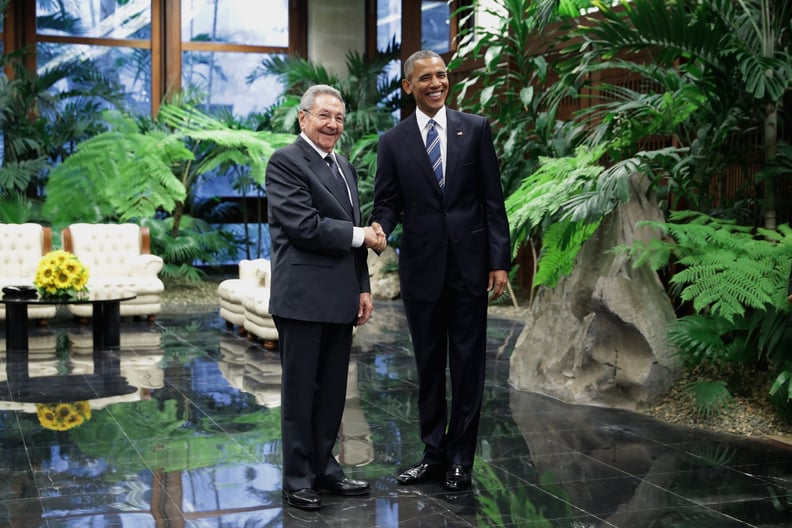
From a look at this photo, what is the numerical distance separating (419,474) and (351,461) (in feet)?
1.82

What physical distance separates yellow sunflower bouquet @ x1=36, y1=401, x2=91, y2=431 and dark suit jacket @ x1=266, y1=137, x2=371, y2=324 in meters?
2.22

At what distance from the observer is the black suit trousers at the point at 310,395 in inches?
168

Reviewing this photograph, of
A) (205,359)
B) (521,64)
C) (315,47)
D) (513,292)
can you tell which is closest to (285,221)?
(205,359)

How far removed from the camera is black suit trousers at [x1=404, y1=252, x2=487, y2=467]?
15.0 ft

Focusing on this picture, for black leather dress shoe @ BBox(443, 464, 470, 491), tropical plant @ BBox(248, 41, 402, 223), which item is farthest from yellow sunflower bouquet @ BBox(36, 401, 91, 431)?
tropical plant @ BBox(248, 41, 402, 223)

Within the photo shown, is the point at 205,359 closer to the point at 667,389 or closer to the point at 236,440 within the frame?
the point at 236,440

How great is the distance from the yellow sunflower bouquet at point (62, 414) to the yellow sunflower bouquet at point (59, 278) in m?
2.66

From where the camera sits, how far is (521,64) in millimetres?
9000

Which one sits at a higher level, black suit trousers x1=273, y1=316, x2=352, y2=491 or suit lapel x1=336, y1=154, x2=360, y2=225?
suit lapel x1=336, y1=154, x2=360, y2=225

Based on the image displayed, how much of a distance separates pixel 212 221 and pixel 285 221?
38.2 ft

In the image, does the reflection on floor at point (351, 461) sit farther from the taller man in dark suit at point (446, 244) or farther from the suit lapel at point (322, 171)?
the suit lapel at point (322, 171)

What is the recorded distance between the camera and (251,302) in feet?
29.7

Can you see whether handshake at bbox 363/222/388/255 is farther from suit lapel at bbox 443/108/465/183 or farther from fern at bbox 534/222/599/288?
fern at bbox 534/222/599/288

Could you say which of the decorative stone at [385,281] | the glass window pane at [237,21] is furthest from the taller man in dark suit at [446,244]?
the glass window pane at [237,21]
